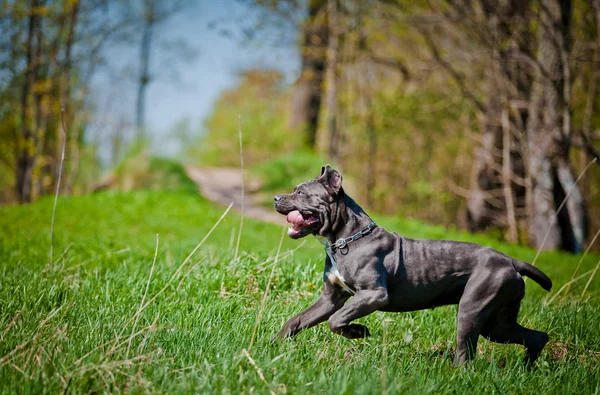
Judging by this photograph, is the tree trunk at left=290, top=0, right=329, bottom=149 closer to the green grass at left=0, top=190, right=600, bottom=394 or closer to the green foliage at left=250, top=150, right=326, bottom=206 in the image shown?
the green foliage at left=250, top=150, right=326, bottom=206

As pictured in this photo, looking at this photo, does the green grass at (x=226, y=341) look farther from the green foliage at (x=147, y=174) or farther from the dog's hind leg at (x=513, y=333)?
the green foliage at (x=147, y=174)

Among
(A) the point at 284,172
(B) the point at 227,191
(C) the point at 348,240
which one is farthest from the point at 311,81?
Answer: (C) the point at 348,240

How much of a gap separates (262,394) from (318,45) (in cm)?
1716

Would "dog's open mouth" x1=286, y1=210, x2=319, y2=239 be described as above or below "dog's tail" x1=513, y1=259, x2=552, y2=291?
above

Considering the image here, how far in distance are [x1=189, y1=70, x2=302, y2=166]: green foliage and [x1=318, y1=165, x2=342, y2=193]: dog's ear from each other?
11946mm

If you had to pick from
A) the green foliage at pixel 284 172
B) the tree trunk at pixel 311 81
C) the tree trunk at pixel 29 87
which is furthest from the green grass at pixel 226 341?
the tree trunk at pixel 311 81

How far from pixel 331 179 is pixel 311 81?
17.0 metres

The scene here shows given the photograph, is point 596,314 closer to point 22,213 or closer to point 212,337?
point 212,337

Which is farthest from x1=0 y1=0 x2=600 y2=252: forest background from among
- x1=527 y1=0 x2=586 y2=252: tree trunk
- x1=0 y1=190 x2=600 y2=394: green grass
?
x1=0 y1=190 x2=600 y2=394: green grass

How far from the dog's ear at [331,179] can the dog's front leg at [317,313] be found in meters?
0.77

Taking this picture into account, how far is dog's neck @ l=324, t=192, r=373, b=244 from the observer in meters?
4.27

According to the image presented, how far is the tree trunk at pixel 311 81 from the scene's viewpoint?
19078 mm

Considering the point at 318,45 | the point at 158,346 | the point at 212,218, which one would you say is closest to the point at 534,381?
the point at 158,346

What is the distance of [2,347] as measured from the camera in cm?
364
